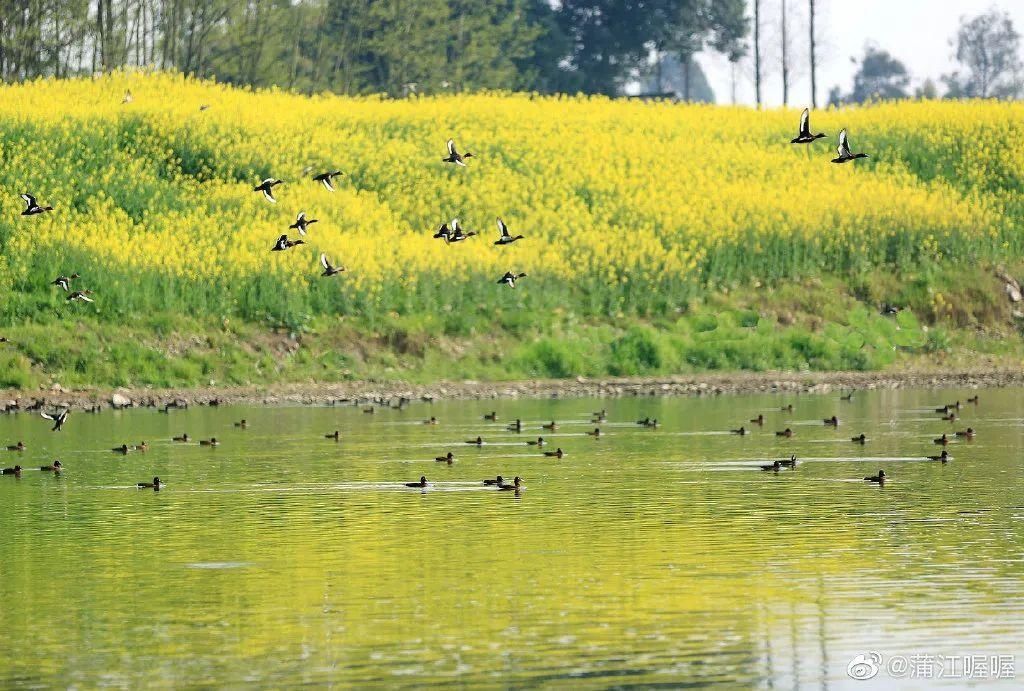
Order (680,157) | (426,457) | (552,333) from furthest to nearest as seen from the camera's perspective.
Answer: (680,157)
(552,333)
(426,457)

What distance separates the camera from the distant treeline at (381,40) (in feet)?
285

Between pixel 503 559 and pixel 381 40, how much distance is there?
279ft

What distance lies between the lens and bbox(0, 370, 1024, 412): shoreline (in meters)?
44.3

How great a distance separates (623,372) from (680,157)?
58.5 ft

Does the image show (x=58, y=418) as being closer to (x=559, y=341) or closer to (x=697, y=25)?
(x=559, y=341)

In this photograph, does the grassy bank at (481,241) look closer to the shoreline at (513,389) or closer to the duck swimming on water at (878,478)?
the shoreline at (513,389)

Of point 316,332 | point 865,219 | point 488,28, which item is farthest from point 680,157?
point 488,28

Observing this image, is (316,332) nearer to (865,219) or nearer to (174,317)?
(174,317)

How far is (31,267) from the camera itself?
165ft

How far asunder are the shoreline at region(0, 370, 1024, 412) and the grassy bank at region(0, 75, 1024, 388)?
102 centimetres

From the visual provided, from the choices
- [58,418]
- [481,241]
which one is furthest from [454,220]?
[481,241]

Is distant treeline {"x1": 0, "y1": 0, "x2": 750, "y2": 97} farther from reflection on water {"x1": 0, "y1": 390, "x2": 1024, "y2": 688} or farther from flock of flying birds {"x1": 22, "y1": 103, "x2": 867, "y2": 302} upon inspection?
reflection on water {"x1": 0, "y1": 390, "x2": 1024, "y2": 688}

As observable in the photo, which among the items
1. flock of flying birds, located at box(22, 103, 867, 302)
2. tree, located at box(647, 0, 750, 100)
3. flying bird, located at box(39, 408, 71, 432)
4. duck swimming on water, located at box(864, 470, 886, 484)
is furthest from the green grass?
tree, located at box(647, 0, 750, 100)

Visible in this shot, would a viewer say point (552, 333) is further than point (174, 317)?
Yes
